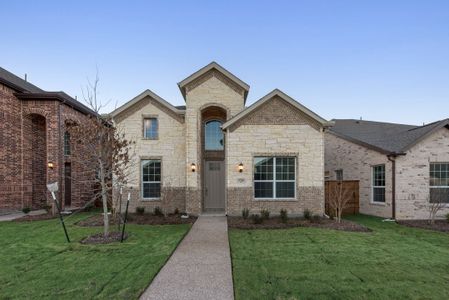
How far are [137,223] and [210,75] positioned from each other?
294 inches

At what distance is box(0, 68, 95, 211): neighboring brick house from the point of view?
45.1ft

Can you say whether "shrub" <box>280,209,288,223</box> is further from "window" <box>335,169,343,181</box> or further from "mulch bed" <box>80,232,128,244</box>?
"window" <box>335,169,343,181</box>

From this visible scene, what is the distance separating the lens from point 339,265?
18.6ft

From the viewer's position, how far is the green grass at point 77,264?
4355 mm

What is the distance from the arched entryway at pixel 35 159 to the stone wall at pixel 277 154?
461 inches

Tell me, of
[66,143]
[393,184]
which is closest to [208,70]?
[393,184]

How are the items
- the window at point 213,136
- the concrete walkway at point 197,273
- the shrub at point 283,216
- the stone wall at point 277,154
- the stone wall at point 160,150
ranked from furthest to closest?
1. the window at point 213,136
2. the stone wall at point 160,150
3. the stone wall at point 277,154
4. the shrub at point 283,216
5. the concrete walkway at point 197,273

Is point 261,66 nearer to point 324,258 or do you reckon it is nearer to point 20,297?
point 324,258

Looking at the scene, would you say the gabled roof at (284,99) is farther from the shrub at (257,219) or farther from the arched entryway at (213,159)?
the shrub at (257,219)

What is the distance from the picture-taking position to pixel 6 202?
45.1 ft

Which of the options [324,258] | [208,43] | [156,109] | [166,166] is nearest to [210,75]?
[156,109]

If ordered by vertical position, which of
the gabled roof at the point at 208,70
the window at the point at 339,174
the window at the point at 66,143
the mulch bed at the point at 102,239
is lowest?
the mulch bed at the point at 102,239

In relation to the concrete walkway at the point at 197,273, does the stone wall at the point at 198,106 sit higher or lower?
higher

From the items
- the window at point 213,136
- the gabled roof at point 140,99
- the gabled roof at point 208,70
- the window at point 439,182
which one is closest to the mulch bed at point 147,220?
the window at point 213,136
